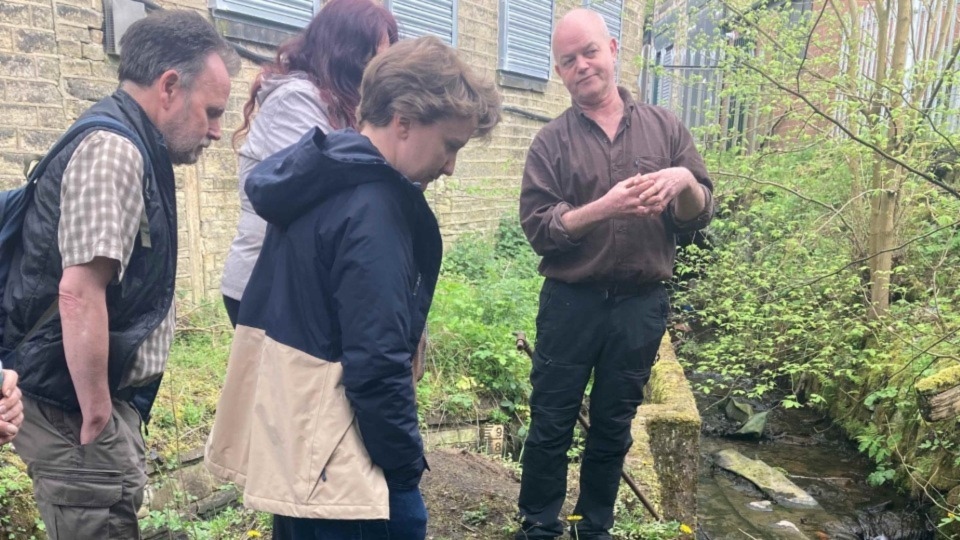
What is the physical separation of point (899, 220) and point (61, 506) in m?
5.87

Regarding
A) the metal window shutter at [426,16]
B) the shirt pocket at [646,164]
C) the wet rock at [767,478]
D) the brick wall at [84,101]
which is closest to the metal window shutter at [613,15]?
the brick wall at [84,101]

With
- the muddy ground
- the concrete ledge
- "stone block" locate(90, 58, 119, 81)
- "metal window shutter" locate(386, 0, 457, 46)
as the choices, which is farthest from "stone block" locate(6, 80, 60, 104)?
the concrete ledge

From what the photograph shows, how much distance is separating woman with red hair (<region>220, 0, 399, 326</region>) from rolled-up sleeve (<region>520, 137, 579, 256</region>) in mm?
774

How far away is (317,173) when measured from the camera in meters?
1.51

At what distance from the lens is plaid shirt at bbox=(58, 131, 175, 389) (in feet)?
5.48

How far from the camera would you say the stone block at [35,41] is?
4099 millimetres

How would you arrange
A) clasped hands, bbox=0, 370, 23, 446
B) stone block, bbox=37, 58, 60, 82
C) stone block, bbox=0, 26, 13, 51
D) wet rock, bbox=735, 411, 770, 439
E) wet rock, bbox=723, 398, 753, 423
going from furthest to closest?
1. wet rock, bbox=723, 398, 753, 423
2. wet rock, bbox=735, 411, 770, 439
3. stone block, bbox=37, 58, 60, 82
4. stone block, bbox=0, 26, 13, 51
5. clasped hands, bbox=0, 370, 23, 446

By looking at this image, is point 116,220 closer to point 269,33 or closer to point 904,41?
point 269,33

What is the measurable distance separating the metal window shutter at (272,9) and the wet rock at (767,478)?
15.5 ft

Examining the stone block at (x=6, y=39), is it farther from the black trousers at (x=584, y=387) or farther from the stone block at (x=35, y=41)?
the black trousers at (x=584, y=387)

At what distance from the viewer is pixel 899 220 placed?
18.0ft

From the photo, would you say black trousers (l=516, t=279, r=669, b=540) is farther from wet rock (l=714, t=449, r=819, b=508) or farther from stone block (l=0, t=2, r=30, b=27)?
stone block (l=0, t=2, r=30, b=27)

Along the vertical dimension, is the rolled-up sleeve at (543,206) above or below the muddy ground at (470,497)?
above

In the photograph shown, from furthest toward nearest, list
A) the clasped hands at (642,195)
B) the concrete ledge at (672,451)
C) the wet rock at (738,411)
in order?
the wet rock at (738,411) → the concrete ledge at (672,451) → the clasped hands at (642,195)
